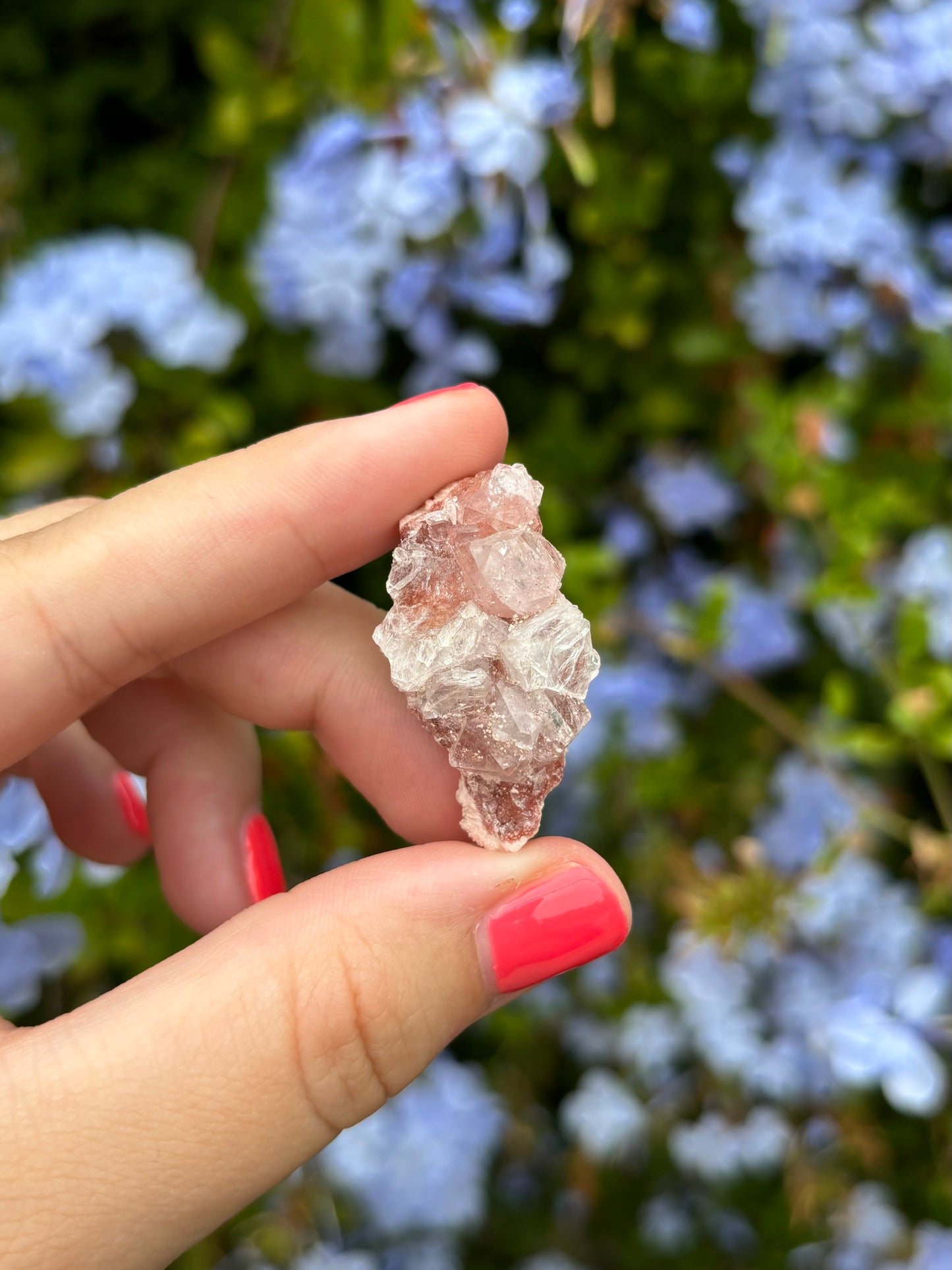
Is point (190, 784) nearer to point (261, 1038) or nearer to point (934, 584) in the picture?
point (261, 1038)

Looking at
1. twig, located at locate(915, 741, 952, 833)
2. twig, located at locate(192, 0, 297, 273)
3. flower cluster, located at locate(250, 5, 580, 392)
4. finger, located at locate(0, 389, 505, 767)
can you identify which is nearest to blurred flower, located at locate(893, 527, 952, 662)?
twig, located at locate(915, 741, 952, 833)

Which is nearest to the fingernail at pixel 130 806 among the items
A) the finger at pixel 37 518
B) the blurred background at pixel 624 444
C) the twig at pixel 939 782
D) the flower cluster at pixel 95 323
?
the blurred background at pixel 624 444

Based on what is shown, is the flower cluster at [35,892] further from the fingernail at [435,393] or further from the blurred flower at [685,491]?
the blurred flower at [685,491]

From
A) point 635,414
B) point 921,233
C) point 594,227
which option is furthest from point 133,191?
point 921,233

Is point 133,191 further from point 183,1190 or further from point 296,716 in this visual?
A: point 183,1190

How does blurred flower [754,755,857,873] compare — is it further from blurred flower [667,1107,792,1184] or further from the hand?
the hand
